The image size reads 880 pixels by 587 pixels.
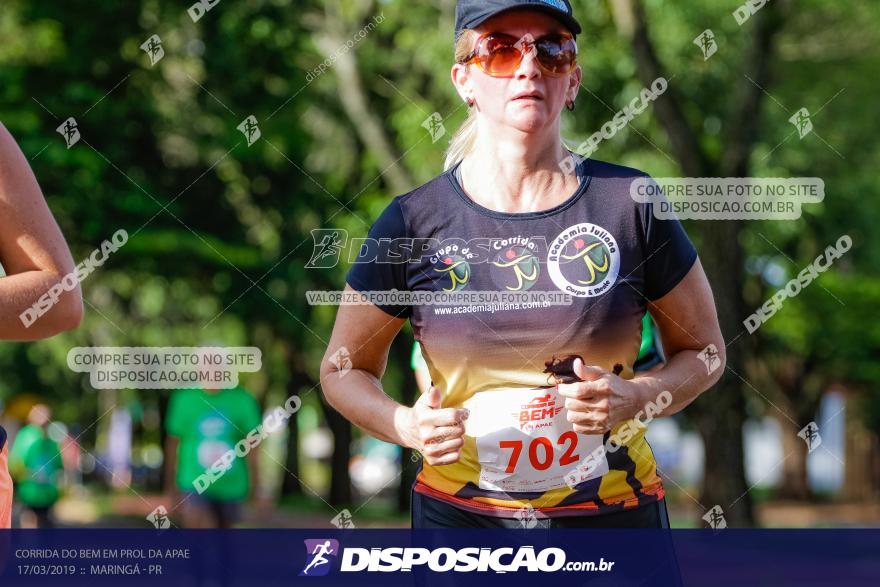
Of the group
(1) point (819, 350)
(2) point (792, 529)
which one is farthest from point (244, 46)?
(1) point (819, 350)

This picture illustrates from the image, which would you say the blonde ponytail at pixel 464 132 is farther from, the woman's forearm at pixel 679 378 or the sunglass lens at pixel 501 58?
the woman's forearm at pixel 679 378

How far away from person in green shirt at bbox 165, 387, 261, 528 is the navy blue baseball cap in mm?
4826

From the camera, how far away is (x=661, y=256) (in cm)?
341

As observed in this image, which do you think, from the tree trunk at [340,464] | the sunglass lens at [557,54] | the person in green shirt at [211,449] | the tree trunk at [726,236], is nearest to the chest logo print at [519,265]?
the sunglass lens at [557,54]

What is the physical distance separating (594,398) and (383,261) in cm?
63

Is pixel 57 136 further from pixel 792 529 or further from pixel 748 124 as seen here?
pixel 792 529

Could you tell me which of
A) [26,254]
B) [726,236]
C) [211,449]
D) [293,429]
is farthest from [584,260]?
[293,429]

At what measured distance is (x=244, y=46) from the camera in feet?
52.7

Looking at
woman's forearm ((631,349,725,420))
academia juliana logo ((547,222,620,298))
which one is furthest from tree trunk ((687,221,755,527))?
academia juliana logo ((547,222,620,298))

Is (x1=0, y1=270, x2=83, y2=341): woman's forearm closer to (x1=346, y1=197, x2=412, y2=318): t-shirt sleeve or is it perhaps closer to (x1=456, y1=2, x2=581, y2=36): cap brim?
(x1=346, y1=197, x2=412, y2=318): t-shirt sleeve

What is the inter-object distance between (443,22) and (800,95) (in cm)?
586

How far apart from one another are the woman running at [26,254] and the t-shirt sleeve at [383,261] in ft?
2.74

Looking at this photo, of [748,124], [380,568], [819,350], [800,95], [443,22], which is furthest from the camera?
[819,350]

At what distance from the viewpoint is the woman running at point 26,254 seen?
2.77 meters
